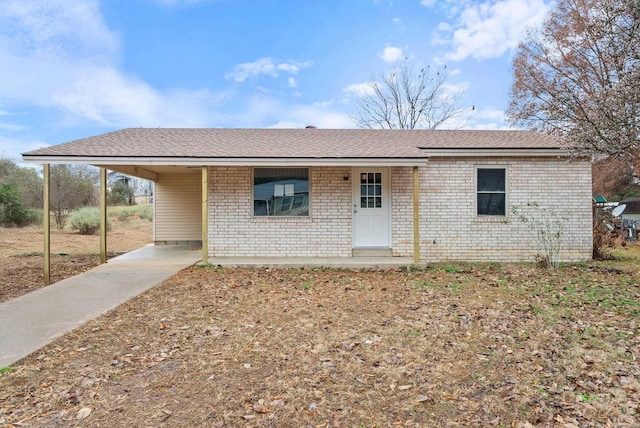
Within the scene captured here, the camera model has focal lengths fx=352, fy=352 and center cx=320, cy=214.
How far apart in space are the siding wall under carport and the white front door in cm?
605

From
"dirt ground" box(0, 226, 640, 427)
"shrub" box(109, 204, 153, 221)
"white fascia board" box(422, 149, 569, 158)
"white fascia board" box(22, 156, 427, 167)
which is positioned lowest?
"dirt ground" box(0, 226, 640, 427)

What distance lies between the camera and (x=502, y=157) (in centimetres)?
927

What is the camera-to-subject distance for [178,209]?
494 inches

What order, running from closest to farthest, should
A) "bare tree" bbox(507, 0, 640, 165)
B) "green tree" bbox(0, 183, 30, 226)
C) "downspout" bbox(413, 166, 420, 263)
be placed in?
"bare tree" bbox(507, 0, 640, 165), "downspout" bbox(413, 166, 420, 263), "green tree" bbox(0, 183, 30, 226)

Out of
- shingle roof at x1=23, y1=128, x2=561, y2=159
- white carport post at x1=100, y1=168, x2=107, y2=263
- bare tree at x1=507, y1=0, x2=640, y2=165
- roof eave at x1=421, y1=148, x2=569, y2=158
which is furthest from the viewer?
white carport post at x1=100, y1=168, x2=107, y2=263

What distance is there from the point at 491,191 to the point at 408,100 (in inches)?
629

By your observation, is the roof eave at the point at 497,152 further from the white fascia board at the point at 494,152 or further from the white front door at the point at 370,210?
the white front door at the point at 370,210

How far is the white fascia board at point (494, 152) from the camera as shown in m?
9.00

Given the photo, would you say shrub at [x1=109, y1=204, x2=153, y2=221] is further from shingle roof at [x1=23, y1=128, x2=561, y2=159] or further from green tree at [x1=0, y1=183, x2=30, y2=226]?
shingle roof at [x1=23, y1=128, x2=561, y2=159]

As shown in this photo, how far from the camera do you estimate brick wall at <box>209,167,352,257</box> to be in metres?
9.34

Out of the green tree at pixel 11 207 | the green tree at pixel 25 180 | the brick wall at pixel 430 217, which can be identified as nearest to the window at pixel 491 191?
the brick wall at pixel 430 217

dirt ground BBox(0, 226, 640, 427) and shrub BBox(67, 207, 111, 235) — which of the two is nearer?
dirt ground BBox(0, 226, 640, 427)

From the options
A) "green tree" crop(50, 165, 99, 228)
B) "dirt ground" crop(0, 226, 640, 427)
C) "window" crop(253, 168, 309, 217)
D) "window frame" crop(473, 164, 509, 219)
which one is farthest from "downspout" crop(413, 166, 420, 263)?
"green tree" crop(50, 165, 99, 228)

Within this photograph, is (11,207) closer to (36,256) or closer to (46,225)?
(36,256)
